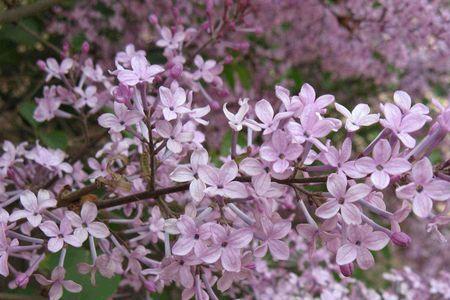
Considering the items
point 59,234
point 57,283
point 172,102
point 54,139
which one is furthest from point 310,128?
point 54,139

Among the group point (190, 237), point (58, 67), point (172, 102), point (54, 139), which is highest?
point (172, 102)

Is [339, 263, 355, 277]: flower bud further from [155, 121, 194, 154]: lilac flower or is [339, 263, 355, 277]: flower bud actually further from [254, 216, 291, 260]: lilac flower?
[155, 121, 194, 154]: lilac flower

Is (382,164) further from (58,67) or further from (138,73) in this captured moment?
(58,67)

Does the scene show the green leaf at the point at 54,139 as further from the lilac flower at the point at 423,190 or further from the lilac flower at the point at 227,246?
the lilac flower at the point at 423,190

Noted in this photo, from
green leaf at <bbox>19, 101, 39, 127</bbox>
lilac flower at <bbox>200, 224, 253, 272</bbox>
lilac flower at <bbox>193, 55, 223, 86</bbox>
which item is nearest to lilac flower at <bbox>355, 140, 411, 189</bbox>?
lilac flower at <bbox>200, 224, 253, 272</bbox>

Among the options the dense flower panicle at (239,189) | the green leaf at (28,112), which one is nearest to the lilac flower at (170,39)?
the dense flower panicle at (239,189)

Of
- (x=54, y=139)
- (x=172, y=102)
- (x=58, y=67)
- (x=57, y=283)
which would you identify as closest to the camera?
(x=172, y=102)
